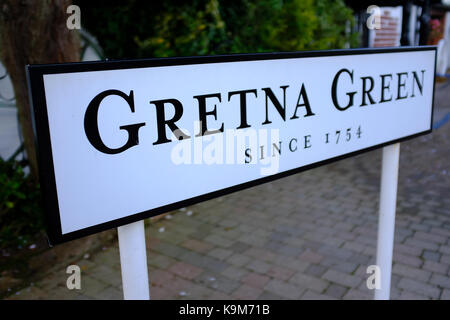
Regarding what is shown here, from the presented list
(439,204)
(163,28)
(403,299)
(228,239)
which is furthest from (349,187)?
(163,28)

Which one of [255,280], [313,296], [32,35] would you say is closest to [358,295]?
[313,296]

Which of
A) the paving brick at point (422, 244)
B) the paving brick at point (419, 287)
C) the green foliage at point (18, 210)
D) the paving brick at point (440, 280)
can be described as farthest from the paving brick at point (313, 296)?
the green foliage at point (18, 210)

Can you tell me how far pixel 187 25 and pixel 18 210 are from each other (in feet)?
8.67

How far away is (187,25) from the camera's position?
4820 mm

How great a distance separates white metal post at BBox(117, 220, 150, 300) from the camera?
128 cm

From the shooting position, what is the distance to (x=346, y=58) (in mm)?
1646

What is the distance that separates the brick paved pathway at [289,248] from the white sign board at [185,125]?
1.87 meters

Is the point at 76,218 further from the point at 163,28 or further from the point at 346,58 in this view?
the point at 163,28

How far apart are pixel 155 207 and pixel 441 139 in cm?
763

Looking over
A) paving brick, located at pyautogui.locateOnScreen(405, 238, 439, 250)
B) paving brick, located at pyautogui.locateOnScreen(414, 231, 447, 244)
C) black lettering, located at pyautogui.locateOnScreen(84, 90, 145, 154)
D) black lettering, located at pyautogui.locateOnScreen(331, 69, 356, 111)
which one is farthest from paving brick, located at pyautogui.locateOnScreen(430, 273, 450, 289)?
black lettering, located at pyautogui.locateOnScreen(84, 90, 145, 154)

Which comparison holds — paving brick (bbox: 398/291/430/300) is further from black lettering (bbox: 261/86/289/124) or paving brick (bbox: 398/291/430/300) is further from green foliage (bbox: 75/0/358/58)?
green foliage (bbox: 75/0/358/58)

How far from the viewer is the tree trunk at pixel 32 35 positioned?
3.28 metres

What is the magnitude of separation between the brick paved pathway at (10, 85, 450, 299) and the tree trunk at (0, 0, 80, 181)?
171cm

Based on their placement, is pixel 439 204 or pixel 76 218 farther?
pixel 439 204
